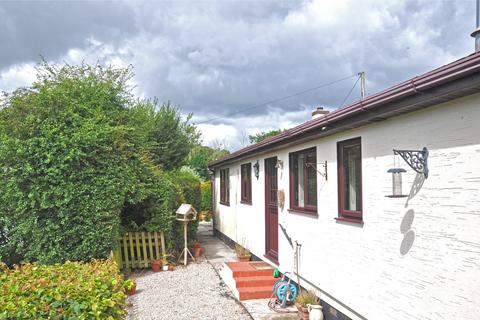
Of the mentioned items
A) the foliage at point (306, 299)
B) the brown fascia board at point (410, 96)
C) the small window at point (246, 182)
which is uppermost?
the brown fascia board at point (410, 96)

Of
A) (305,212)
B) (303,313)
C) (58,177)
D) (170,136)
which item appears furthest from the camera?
(170,136)

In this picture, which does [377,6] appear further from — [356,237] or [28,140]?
[28,140]

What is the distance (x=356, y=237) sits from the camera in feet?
17.6

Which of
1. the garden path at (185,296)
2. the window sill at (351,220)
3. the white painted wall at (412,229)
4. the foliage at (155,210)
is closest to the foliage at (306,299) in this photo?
the white painted wall at (412,229)

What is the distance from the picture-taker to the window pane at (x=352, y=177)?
Result: 5.49m

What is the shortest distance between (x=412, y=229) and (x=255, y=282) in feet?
14.9

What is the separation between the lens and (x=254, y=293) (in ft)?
25.4

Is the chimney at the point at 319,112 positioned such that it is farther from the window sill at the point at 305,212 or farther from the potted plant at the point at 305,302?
the potted plant at the point at 305,302

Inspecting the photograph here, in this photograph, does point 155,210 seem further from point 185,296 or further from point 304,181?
point 304,181

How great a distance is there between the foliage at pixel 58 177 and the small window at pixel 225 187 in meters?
6.12

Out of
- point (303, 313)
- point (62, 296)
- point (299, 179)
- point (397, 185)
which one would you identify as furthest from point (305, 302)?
point (62, 296)

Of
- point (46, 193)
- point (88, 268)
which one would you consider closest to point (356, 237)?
point (88, 268)

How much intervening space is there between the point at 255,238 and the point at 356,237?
5.69m

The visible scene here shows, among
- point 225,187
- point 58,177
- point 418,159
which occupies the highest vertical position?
point 418,159
